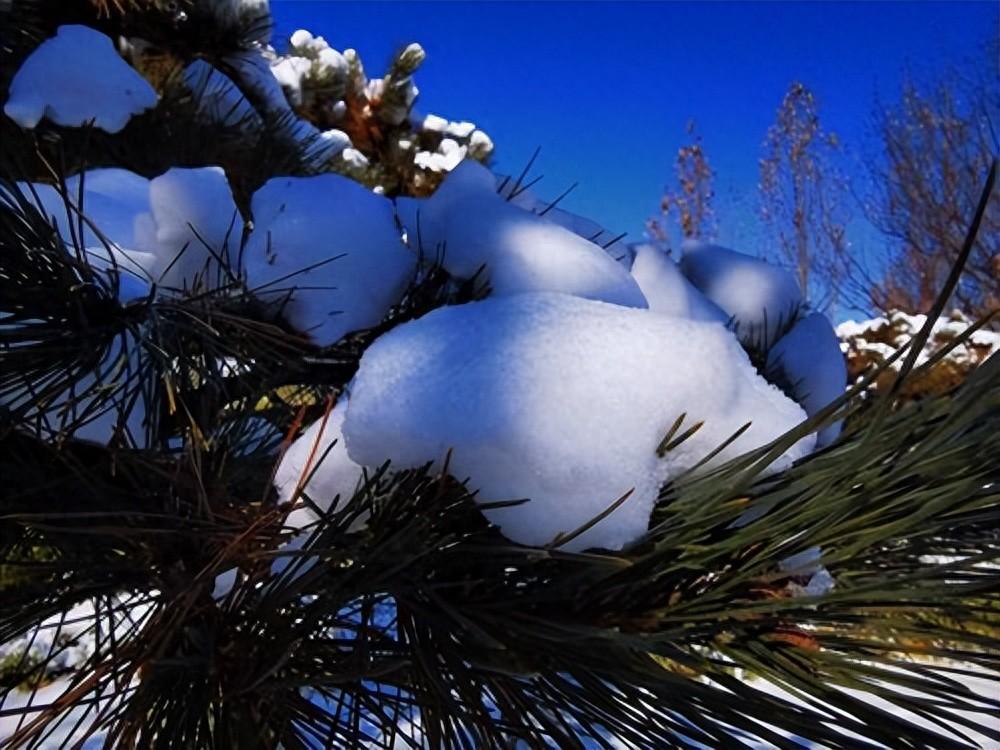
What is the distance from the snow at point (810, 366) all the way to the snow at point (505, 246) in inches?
11.4

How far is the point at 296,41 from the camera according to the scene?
379cm

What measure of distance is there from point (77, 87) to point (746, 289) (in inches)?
41.8

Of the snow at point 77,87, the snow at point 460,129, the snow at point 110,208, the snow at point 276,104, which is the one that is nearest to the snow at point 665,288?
the snow at point 110,208

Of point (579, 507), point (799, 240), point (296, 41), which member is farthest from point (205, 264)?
point (799, 240)

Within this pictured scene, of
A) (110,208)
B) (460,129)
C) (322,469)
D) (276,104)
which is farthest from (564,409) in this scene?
(460,129)

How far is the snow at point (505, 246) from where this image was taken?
63cm

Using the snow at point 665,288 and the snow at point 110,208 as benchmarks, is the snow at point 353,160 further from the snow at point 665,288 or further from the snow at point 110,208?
the snow at point 665,288

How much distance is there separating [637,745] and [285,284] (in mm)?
465

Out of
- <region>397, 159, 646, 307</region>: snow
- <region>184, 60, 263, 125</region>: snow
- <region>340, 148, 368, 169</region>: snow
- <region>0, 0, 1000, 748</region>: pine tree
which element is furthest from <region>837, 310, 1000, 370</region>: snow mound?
<region>0, 0, 1000, 748</region>: pine tree

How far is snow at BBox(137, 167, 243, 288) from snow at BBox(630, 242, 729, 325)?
398mm

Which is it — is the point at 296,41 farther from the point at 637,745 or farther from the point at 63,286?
the point at 637,745

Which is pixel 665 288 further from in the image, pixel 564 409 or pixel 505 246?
pixel 564 409

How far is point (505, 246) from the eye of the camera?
66cm

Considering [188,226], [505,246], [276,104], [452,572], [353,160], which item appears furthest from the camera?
[353,160]
